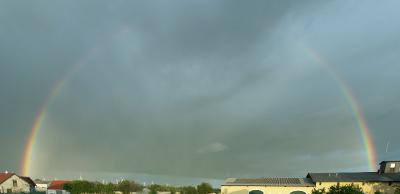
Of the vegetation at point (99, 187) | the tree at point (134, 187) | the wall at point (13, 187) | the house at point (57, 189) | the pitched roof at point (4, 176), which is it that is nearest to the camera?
the wall at point (13, 187)

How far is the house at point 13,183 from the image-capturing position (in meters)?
83.2

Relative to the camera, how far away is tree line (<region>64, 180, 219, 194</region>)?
280ft

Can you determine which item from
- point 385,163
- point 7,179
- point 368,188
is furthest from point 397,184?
point 7,179

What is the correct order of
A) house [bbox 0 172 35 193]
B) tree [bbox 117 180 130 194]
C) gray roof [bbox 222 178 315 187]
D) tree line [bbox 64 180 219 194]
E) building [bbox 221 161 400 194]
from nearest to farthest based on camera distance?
building [bbox 221 161 400 194] → gray roof [bbox 222 178 315 187] → house [bbox 0 172 35 193] → tree line [bbox 64 180 219 194] → tree [bbox 117 180 130 194]

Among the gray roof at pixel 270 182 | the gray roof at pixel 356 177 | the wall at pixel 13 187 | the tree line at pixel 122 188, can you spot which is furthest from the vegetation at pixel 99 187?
the gray roof at pixel 356 177

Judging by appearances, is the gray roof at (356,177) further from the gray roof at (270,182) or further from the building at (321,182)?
the gray roof at (270,182)

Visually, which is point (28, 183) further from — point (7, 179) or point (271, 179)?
point (271, 179)

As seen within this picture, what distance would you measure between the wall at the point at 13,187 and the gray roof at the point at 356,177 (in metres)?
69.5

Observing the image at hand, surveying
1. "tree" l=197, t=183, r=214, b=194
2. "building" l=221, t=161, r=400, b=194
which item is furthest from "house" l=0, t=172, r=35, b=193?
"building" l=221, t=161, r=400, b=194

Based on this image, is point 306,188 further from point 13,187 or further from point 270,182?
point 13,187

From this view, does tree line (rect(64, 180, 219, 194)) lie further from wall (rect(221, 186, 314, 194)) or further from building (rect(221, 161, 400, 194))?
wall (rect(221, 186, 314, 194))

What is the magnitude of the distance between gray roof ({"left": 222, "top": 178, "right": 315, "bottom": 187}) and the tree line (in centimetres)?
2535

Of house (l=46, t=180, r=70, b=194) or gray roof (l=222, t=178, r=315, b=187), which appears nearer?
gray roof (l=222, t=178, r=315, b=187)

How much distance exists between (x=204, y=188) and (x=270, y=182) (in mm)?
30869
